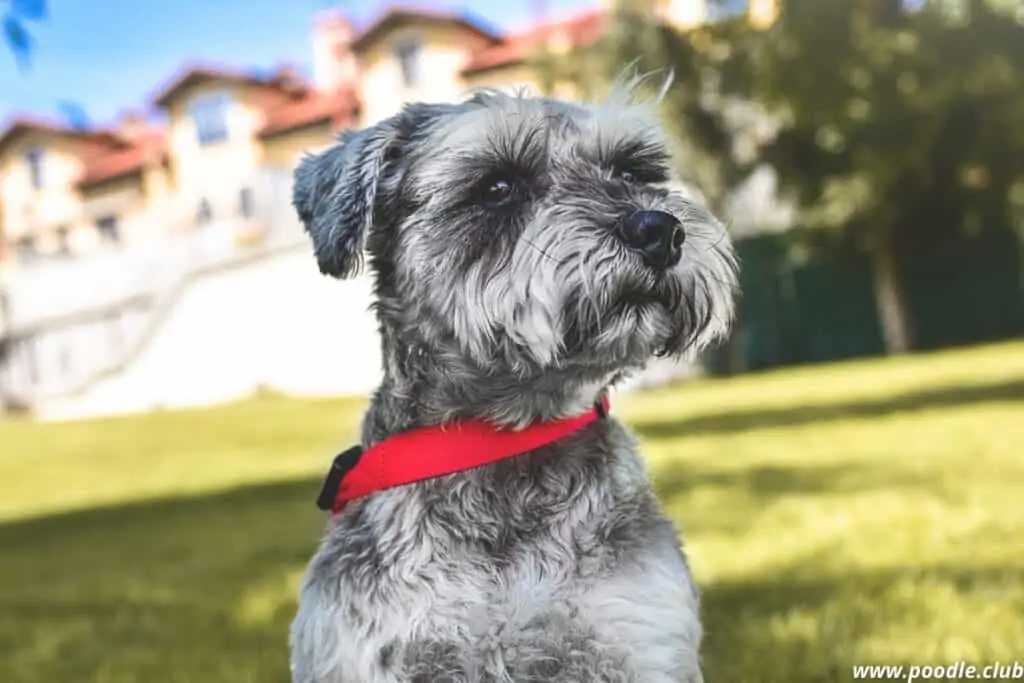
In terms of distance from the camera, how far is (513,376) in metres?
3.21

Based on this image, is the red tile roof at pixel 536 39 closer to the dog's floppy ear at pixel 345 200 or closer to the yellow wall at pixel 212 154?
the yellow wall at pixel 212 154

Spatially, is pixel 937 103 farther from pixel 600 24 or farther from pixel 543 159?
pixel 543 159

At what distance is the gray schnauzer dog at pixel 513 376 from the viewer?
9.54 feet

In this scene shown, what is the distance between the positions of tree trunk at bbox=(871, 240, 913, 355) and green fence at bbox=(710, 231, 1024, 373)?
23.5 inches

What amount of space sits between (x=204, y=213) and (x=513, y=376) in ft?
117

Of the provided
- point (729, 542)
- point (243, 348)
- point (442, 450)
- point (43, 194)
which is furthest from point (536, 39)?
point (442, 450)

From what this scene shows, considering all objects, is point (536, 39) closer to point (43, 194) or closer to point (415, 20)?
point (415, 20)

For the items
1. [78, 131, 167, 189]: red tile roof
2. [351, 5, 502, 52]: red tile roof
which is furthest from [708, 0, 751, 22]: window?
[78, 131, 167, 189]: red tile roof

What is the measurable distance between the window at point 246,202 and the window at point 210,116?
3265mm

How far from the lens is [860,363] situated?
25.3 m

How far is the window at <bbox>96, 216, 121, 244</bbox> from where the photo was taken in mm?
41188

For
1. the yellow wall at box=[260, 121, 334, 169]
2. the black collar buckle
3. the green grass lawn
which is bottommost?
the green grass lawn

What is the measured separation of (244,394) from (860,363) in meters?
13.6

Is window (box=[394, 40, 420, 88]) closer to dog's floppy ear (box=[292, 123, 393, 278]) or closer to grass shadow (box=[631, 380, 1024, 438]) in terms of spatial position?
grass shadow (box=[631, 380, 1024, 438])
